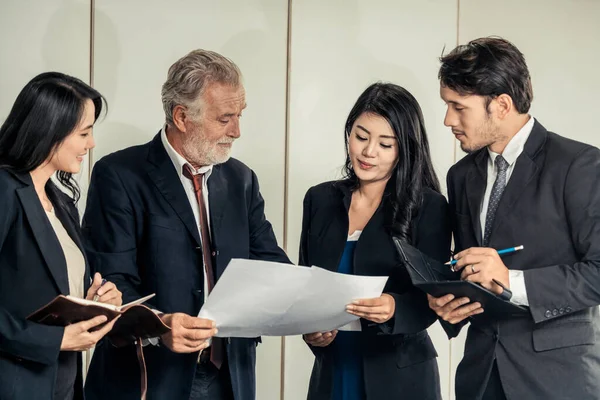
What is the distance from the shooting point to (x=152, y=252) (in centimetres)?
295

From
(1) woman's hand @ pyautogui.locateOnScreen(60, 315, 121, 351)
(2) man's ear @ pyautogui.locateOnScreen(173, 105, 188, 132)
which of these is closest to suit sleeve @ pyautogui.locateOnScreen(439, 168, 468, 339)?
(2) man's ear @ pyautogui.locateOnScreen(173, 105, 188, 132)

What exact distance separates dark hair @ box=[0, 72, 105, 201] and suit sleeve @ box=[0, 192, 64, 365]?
13 centimetres

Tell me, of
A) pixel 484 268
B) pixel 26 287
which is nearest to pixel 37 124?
pixel 26 287

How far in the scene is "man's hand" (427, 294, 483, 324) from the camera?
2781mm

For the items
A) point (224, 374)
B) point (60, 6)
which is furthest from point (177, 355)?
point (60, 6)

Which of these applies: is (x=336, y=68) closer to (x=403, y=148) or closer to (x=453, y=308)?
(x=403, y=148)

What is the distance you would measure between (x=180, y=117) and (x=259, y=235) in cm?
49

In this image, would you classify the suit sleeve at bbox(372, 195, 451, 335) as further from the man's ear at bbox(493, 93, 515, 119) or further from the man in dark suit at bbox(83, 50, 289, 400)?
the man in dark suit at bbox(83, 50, 289, 400)

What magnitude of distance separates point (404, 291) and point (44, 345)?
3.87 ft

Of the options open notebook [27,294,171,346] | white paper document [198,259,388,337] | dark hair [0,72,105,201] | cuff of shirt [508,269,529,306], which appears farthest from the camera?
cuff of shirt [508,269,529,306]

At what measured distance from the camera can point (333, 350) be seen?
10.0 feet

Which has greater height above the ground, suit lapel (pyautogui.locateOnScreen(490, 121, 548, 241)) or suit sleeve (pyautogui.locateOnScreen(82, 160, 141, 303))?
suit lapel (pyautogui.locateOnScreen(490, 121, 548, 241))

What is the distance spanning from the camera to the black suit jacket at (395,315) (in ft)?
→ 9.71

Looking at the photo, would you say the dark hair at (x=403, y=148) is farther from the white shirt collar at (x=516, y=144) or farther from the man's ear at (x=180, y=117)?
the man's ear at (x=180, y=117)
